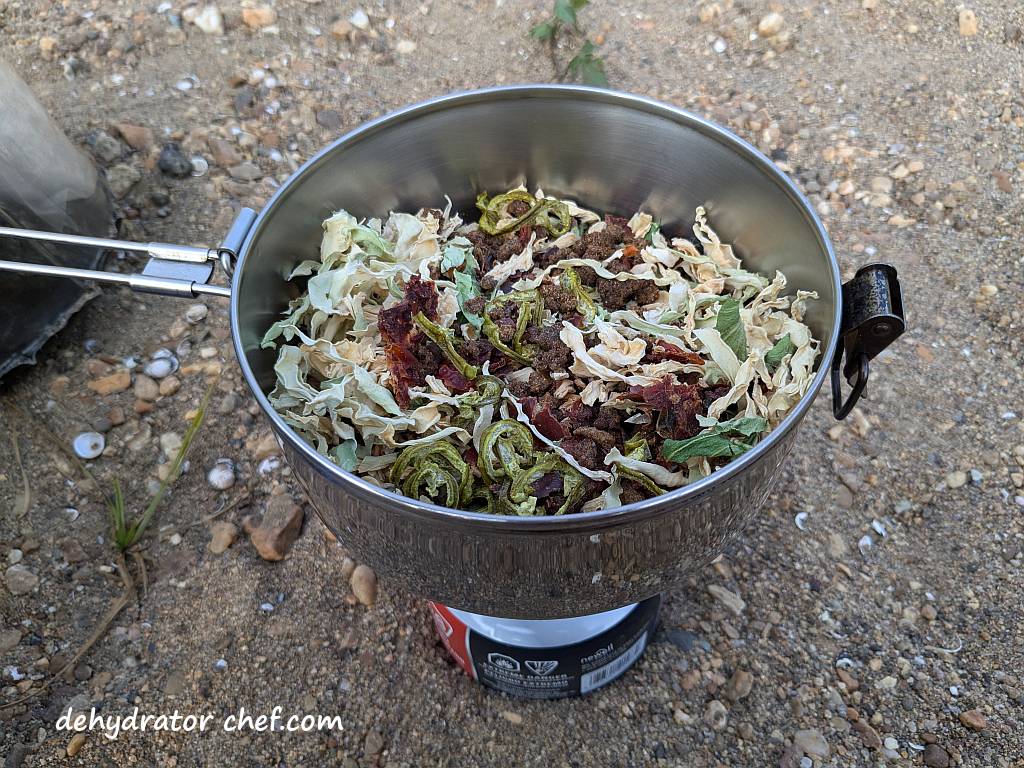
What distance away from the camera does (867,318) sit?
1.04m

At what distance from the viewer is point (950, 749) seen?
1491 millimetres

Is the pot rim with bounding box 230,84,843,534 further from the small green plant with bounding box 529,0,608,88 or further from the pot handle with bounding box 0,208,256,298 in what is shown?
the small green plant with bounding box 529,0,608,88

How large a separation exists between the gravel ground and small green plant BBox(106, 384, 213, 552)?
0.03 meters

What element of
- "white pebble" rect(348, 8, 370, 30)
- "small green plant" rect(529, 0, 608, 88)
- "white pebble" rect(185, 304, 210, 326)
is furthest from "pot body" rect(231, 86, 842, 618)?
"white pebble" rect(348, 8, 370, 30)

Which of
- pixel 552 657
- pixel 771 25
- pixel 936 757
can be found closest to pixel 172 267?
pixel 552 657

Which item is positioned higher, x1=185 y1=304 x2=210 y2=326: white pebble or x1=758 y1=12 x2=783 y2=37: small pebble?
x1=758 y1=12 x2=783 y2=37: small pebble

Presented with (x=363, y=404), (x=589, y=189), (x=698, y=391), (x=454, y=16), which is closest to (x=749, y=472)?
(x=698, y=391)

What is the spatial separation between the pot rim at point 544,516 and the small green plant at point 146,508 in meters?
0.87

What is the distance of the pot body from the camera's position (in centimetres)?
94

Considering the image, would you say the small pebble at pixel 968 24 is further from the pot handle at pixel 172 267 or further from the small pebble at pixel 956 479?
the pot handle at pixel 172 267

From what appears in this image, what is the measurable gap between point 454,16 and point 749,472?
2.35m

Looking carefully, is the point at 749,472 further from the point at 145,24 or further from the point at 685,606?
the point at 145,24

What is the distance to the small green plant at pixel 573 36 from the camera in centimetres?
248

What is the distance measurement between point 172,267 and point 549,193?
2.44 ft
